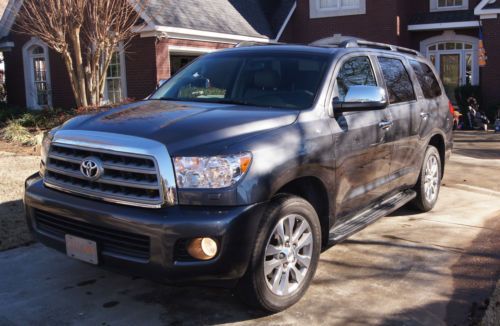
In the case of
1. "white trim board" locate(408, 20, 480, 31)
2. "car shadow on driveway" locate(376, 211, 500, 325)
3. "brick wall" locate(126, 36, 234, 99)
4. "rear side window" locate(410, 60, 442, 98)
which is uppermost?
"white trim board" locate(408, 20, 480, 31)

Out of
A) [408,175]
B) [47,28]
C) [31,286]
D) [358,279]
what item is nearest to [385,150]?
[408,175]

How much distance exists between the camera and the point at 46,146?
4176 mm

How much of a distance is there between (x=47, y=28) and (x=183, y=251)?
12.5 metres

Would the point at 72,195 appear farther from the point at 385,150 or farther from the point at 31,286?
the point at 385,150

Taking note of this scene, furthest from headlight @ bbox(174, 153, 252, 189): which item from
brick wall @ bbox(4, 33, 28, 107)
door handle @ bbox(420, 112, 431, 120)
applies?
brick wall @ bbox(4, 33, 28, 107)

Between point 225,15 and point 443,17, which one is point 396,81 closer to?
point 225,15

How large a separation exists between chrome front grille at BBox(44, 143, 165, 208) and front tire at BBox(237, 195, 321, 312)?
0.75m

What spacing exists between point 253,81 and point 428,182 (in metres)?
2.92

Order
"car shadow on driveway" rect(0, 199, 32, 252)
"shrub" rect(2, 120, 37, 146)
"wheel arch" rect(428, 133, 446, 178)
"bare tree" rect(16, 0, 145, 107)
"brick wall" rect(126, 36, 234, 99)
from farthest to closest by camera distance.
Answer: "brick wall" rect(126, 36, 234, 99) → "bare tree" rect(16, 0, 145, 107) → "shrub" rect(2, 120, 37, 146) → "wheel arch" rect(428, 133, 446, 178) → "car shadow on driveway" rect(0, 199, 32, 252)

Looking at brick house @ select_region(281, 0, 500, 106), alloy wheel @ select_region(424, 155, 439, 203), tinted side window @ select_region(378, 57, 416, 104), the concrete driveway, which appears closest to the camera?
the concrete driveway

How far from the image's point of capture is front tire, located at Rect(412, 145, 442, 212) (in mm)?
6309

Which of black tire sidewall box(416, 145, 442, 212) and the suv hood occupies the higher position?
the suv hood

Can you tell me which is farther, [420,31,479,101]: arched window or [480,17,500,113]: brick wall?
[420,31,479,101]: arched window

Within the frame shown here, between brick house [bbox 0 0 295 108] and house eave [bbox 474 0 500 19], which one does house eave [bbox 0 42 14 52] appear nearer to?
brick house [bbox 0 0 295 108]
